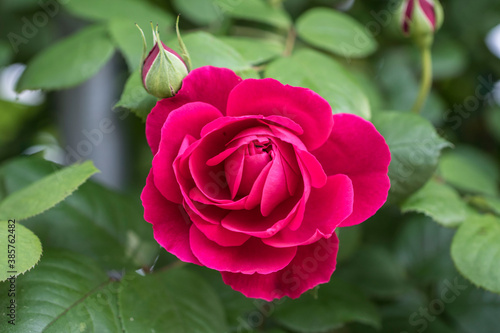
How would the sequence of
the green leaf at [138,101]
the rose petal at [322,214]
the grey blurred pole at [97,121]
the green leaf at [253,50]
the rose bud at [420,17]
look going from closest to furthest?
the rose petal at [322,214], the green leaf at [138,101], the green leaf at [253,50], the rose bud at [420,17], the grey blurred pole at [97,121]

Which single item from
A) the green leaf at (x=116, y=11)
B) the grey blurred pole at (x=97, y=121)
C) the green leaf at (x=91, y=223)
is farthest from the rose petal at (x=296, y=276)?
the grey blurred pole at (x=97, y=121)

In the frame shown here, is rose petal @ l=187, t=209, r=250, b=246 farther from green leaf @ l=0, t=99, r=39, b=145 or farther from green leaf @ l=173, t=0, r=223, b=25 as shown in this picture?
green leaf @ l=0, t=99, r=39, b=145

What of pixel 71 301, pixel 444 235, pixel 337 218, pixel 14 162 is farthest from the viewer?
pixel 444 235

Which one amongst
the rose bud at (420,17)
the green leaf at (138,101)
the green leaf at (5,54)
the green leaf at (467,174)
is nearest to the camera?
the green leaf at (138,101)

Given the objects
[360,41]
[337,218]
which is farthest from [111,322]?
[360,41]

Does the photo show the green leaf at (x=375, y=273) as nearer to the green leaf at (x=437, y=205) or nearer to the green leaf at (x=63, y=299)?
the green leaf at (x=437, y=205)

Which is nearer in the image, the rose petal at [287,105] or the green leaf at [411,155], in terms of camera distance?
the rose petal at [287,105]

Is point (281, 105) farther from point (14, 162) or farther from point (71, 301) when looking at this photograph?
point (14, 162)

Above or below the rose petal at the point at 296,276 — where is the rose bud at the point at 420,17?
above
